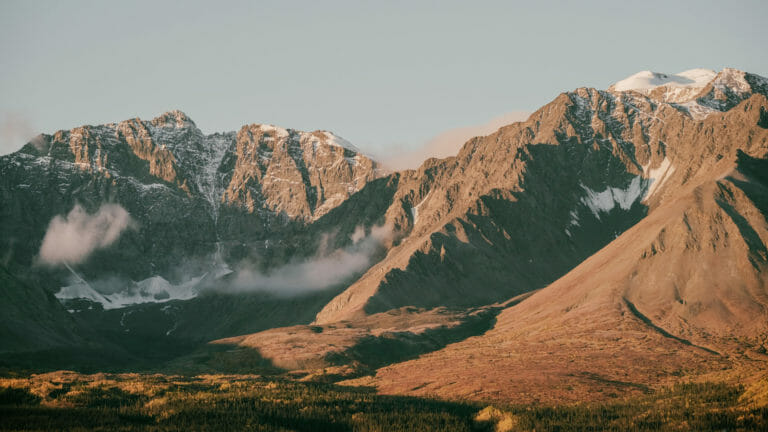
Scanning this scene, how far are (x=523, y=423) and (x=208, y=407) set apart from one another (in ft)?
172

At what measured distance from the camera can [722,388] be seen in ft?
487

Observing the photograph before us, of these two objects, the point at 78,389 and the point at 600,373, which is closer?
the point at 78,389

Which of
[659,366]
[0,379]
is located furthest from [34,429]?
[659,366]

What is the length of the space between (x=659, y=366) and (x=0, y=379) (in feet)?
467

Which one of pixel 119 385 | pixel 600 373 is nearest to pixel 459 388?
pixel 600 373

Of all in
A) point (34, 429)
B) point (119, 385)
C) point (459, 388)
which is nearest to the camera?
point (34, 429)

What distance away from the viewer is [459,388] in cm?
18038

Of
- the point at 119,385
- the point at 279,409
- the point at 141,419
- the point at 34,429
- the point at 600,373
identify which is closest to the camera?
the point at 34,429

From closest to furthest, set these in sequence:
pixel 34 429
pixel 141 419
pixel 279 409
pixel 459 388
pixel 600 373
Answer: pixel 34 429 < pixel 141 419 < pixel 279 409 < pixel 459 388 < pixel 600 373

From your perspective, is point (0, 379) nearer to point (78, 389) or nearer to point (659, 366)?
point (78, 389)

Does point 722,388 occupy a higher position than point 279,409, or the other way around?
point 279,409

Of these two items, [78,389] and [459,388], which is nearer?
[78,389]

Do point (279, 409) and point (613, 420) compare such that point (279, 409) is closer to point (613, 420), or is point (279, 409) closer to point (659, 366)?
point (613, 420)

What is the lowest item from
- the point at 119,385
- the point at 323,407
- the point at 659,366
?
the point at 659,366
